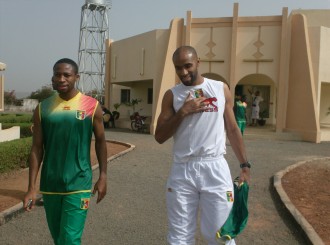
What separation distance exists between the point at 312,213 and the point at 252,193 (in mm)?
1344

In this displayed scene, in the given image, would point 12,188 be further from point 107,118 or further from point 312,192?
point 107,118

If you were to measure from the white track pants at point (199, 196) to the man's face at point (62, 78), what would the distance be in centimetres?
104

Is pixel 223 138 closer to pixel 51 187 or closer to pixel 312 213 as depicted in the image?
pixel 51 187

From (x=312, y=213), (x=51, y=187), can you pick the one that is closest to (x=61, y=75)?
(x=51, y=187)

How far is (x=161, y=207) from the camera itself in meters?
5.71

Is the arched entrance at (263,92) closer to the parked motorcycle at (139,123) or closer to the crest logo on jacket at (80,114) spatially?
the parked motorcycle at (139,123)

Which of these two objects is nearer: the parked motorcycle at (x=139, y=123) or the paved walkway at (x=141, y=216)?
the paved walkway at (x=141, y=216)

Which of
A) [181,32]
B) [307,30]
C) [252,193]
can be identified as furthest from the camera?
[181,32]

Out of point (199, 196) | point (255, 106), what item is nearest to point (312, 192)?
point (199, 196)

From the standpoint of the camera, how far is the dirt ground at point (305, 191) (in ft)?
17.0

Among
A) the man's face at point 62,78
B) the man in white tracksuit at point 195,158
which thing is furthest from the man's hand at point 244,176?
the man's face at point 62,78

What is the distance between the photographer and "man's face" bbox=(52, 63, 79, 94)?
117 inches

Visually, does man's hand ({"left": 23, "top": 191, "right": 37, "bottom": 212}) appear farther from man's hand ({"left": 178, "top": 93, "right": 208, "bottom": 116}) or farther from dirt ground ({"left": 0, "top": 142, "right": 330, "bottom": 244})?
dirt ground ({"left": 0, "top": 142, "right": 330, "bottom": 244})

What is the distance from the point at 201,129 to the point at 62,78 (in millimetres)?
1107
